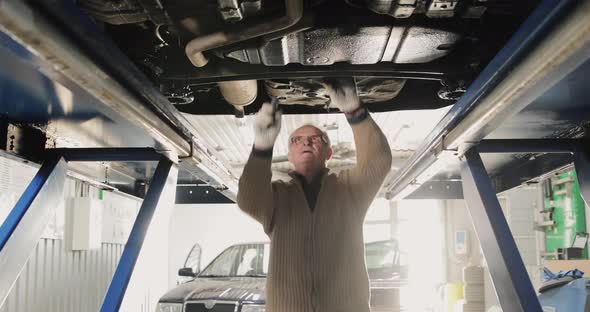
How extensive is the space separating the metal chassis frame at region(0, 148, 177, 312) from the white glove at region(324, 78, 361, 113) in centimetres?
77

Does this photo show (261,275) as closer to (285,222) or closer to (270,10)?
(285,222)

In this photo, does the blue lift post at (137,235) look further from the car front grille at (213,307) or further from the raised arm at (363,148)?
the car front grille at (213,307)

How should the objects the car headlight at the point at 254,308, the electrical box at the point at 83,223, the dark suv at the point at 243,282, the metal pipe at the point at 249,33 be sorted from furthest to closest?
the dark suv at the point at 243,282 → the car headlight at the point at 254,308 → the electrical box at the point at 83,223 → the metal pipe at the point at 249,33

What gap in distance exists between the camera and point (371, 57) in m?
2.11

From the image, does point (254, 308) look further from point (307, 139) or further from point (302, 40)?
point (302, 40)

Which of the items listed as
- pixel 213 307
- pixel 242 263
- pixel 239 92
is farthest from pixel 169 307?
pixel 239 92

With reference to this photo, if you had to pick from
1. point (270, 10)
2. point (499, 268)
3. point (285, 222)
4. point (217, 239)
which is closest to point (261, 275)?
point (285, 222)

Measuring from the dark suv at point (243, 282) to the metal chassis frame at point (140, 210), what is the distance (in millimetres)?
3042

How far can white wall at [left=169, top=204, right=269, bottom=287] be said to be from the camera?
1217 cm

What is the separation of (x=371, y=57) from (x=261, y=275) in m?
4.51

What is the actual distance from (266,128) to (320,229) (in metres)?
0.50

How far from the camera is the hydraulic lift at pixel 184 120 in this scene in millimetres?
1295

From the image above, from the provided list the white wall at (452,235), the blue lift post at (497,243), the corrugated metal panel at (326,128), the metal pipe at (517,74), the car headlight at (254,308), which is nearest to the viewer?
the metal pipe at (517,74)

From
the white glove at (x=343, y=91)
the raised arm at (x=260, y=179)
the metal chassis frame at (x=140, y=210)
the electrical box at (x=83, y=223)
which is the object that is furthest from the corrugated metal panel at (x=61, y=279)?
the white glove at (x=343, y=91)
